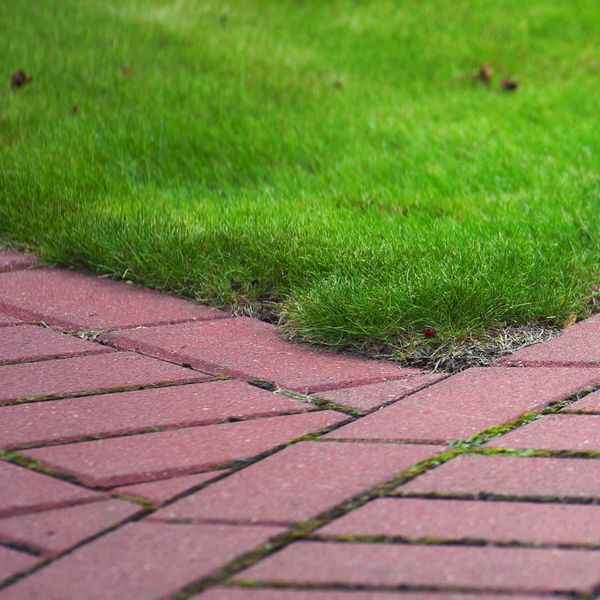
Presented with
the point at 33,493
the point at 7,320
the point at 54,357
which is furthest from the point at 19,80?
the point at 33,493

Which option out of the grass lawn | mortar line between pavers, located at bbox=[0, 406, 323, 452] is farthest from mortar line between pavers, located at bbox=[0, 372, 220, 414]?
the grass lawn

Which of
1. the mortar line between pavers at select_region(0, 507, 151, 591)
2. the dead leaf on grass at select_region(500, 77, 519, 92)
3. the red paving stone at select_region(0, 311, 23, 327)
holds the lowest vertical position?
the red paving stone at select_region(0, 311, 23, 327)

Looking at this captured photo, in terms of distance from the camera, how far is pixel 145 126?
4.31 meters

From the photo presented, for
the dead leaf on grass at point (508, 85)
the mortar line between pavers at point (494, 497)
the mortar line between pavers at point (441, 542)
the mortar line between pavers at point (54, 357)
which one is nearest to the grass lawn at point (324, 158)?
the dead leaf on grass at point (508, 85)

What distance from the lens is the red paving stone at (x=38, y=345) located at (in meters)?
2.64

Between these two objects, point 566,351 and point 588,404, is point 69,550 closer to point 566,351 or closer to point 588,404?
point 588,404

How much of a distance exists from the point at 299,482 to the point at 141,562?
36 centimetres

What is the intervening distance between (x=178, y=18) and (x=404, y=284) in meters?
3.72

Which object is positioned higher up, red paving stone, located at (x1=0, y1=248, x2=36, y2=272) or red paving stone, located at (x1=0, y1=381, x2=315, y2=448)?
red paving stone, located at (x1=0, y1=381, x2=315, y2=448)

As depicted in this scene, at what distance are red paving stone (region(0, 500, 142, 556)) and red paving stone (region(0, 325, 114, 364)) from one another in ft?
2.65

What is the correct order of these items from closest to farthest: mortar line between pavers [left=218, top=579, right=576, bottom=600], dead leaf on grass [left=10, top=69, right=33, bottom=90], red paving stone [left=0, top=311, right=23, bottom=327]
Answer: mortar line between pavers [left=218, top=579, right=576, bottom=600]
red paving stone [left=0, top=311, right=23, bottom=327]
dead leaf on grass [left=10, top=69, right=33, bottom=90]

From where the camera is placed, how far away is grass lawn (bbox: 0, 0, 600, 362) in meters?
2.91

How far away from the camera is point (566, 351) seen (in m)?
2.62

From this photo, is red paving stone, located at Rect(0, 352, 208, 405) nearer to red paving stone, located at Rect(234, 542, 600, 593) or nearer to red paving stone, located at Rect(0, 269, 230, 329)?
red paving stone, located at Rect(0, 269, 230, 329)
